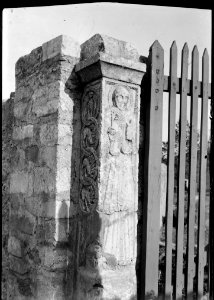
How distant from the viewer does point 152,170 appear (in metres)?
2.77

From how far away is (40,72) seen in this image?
305 centimetres

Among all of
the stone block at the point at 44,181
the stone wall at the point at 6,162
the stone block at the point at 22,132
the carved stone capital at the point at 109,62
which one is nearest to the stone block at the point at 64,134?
the stone block at the point at 44,181

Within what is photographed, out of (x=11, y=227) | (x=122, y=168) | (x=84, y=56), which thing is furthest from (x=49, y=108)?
(x=11, y=227)

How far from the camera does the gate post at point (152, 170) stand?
2707 millimetres

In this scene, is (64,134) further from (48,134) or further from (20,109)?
(20,109)

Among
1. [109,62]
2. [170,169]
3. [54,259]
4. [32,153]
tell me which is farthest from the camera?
[32,153]

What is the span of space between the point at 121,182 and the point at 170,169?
436 mm

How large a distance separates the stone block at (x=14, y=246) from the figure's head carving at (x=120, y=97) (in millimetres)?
1551

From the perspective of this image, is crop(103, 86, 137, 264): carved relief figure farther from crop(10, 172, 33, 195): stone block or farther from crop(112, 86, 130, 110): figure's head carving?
crop(10, 172, 33, 195): stone block

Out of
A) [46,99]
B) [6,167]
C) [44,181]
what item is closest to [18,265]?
[44,181]

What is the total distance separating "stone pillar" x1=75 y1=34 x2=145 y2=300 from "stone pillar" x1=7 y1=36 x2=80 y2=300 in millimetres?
101

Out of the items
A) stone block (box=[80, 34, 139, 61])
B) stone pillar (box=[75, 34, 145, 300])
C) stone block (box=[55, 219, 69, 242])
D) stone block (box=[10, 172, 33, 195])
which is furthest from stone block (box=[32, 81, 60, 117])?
stone block (box=[55, 219, 69, 242])

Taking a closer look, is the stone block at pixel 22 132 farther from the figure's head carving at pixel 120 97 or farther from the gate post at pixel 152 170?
the gate post at pixel 152 170

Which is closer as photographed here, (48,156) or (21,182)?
(48,156)
